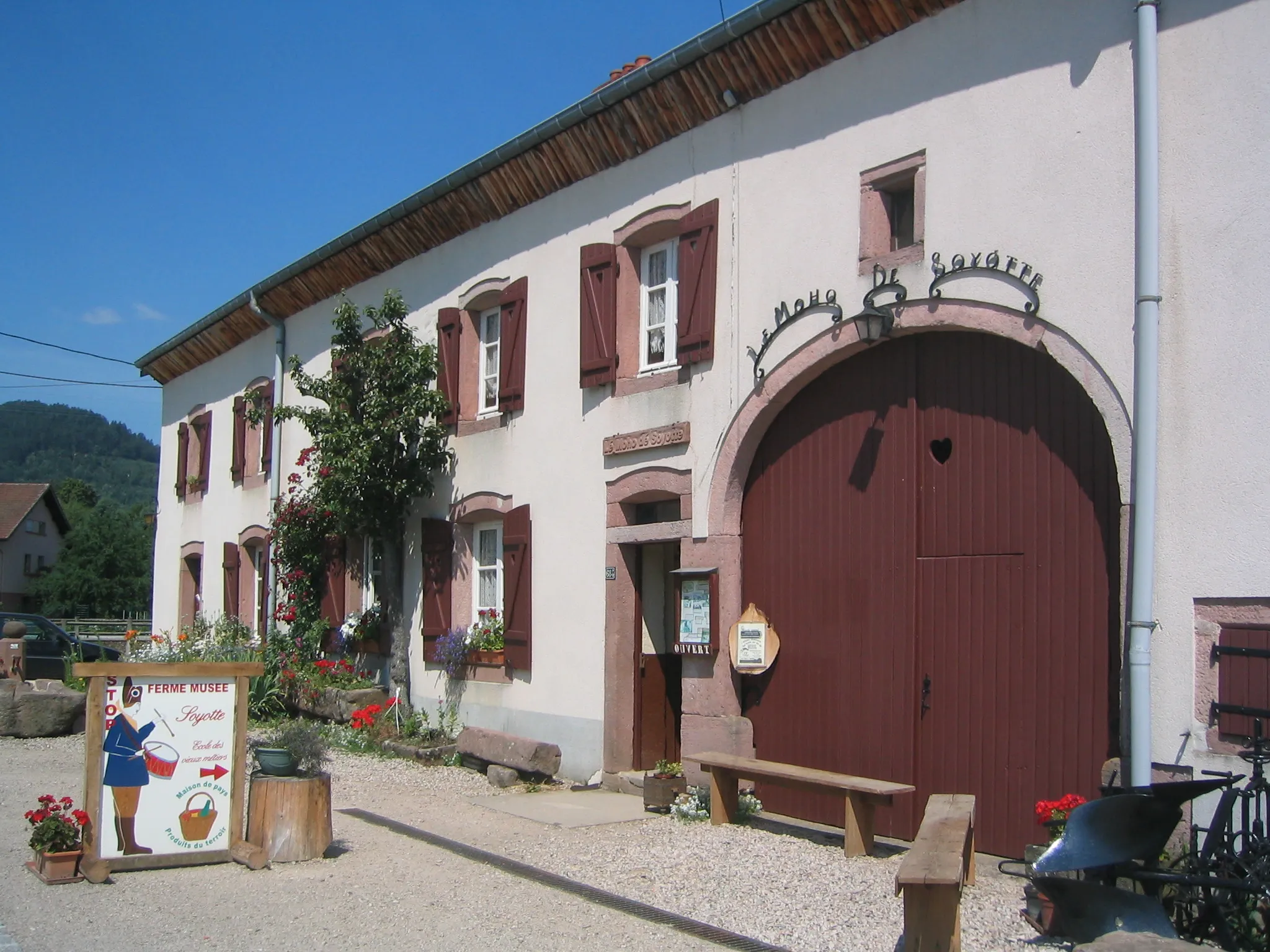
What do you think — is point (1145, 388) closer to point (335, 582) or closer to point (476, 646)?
point (476, 646)

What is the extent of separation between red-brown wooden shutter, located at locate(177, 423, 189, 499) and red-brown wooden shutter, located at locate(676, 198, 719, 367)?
44.9ft

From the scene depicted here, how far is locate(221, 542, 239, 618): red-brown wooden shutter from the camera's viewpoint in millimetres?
18781

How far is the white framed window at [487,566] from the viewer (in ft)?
42.6

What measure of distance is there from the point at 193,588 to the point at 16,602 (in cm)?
4214

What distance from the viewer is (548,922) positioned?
6.37m

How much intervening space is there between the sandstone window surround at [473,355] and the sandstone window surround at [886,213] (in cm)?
485

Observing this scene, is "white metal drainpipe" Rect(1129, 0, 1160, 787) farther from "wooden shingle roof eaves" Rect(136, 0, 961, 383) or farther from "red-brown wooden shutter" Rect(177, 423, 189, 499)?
"red-brown wooden shutter" Rect(177, 423, 189, 499)

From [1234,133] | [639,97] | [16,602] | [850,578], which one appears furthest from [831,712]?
[16,602]

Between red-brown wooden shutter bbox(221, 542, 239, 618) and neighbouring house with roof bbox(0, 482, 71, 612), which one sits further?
neighbouring house with roof bbox(0, 482, 71, 612)

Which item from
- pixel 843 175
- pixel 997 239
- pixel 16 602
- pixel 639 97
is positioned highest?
pixel 639 97

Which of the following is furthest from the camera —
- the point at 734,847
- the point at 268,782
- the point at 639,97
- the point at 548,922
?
the point at 639,97

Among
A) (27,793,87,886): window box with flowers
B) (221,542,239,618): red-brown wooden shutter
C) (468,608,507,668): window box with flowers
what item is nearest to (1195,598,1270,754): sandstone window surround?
(27,793,87,886): window box with flowers

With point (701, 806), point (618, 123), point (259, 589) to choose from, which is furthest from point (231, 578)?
point (701, 806)

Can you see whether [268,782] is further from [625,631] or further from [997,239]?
[997,239]
